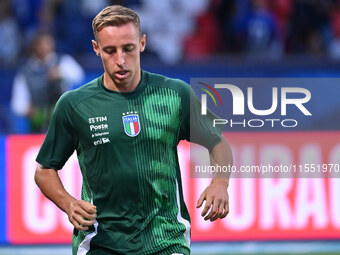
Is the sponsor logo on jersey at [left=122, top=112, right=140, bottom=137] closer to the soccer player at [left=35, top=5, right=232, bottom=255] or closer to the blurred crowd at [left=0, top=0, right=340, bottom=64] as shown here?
the soccer player at [left=35, top=5, right=232, bottom=255]

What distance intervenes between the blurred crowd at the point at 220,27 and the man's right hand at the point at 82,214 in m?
9.06

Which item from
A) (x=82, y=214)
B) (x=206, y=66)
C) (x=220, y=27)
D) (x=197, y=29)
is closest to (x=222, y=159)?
(x=82, y=214)

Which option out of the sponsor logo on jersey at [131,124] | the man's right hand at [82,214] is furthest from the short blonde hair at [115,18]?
the man's right hand at [82,214]

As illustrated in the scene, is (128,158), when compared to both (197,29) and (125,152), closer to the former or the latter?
(125,152)

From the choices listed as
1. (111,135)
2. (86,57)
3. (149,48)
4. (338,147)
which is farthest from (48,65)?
(111,135)

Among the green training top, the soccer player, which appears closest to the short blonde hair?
the soccer player

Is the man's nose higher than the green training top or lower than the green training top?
higher

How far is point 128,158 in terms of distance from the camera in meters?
4.37

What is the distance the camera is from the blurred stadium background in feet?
31.5

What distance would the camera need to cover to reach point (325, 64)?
12.6 meters

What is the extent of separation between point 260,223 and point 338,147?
137cm

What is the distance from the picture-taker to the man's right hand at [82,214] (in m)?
4.14

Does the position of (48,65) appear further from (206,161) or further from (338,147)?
(338,147)

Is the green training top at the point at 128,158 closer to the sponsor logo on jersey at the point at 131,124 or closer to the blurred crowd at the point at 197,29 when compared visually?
the sponsor logo on jersey at the point at 131,124
